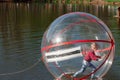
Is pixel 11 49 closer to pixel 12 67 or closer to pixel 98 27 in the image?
pixel 12 67

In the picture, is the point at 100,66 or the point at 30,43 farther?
the point at 30,43

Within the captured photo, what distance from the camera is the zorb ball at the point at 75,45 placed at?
1309 centimetres

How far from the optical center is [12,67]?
16969 millimetres

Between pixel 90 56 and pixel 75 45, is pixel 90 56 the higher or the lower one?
the lower one

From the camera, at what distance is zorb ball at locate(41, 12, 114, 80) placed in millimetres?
13086

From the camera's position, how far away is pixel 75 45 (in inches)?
515

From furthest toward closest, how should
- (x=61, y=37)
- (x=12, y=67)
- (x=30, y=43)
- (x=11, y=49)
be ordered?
(x=30, y=43) → (x=11, y=49) → (x=12, y=67) → (x=61, y=37)

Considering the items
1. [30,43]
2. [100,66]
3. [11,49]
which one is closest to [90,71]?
[100,66]

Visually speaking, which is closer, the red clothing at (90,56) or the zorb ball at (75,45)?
the zorb ball at (75,45)

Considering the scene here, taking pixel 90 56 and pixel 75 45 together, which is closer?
pixel 75 45

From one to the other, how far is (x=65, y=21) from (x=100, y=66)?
2.03 meters

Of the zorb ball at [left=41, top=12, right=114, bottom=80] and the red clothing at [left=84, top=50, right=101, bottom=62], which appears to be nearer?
the zorb ball at [left=41, top=12, right=114, bottom=80]

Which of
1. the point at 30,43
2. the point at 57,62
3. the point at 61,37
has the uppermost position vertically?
the point at 61,37

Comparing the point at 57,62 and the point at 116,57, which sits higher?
the point at 57,62
